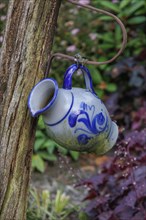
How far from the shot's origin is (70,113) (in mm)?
2113

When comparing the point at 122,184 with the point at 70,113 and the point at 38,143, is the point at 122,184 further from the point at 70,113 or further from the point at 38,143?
the point at 38,143

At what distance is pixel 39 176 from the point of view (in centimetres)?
481

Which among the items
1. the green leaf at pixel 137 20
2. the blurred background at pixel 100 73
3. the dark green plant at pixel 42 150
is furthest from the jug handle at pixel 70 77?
the green leaf at pixel 137 20

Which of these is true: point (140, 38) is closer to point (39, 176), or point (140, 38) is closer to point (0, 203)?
point (39, 176)

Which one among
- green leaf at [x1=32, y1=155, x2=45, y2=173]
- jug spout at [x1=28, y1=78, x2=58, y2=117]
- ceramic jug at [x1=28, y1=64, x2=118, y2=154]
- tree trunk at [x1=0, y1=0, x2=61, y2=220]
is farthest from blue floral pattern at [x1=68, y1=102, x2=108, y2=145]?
green leaf at [x1=32, y1=155, x2=45, y2=173]

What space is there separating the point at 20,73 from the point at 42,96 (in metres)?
0.14

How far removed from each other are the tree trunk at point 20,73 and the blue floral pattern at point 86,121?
0.22 meters

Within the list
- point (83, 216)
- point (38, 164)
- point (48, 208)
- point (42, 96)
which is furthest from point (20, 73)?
point (38, 164)

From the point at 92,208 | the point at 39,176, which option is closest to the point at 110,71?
the point at 39,176

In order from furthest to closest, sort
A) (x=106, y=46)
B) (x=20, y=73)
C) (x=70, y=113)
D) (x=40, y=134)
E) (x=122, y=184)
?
(x=106, y=46)
(x=40, y=134)
(x=122, y=184)
(x=20, y=73)
(x=70, y=113)

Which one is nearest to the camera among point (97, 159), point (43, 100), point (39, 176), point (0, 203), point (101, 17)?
point (43, 100)

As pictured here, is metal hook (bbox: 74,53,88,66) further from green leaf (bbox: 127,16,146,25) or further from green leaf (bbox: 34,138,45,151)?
green leaf (bbox: 127,16,146,25)

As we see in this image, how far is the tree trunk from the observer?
221 cm

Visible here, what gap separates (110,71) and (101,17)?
522 mm
